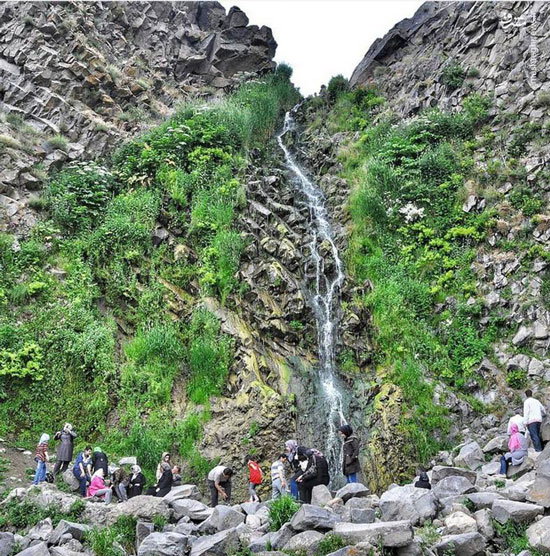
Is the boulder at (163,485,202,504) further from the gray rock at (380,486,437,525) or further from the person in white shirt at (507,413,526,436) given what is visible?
the person in white shirt at (507,413,526,436)

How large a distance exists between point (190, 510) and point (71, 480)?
402cm

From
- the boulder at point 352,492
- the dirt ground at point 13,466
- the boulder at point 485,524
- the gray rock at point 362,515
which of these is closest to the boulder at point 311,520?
the gray rock at point 362,515

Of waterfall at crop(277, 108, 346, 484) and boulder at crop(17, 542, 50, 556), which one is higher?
waterfall at crop(277, 108, 346, 484)

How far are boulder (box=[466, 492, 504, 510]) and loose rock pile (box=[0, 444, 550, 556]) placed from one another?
0.02 meters

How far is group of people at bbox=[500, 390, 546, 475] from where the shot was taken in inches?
442

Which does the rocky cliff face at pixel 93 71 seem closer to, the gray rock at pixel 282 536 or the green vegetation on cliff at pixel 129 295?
the green vegetation on cliff at pixel 129 295

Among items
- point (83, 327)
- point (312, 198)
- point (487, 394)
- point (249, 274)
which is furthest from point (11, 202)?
point (487, 394)

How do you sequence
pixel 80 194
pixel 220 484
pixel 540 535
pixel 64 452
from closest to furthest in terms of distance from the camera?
pixel 540 535
pixel 220 484
pixel 64 452
pixel 80 194

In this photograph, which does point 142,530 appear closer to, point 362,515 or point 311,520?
point 311,520

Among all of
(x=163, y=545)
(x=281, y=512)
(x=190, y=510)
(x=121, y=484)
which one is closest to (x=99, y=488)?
(x=121, y=484)

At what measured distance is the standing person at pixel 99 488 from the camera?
1166cm

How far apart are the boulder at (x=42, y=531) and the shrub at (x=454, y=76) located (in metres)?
22.5

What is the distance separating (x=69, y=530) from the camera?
9.05 metres

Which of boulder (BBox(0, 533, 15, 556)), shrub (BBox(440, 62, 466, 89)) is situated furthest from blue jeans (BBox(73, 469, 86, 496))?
shrub (BBox(440, 62, 466, 89))
